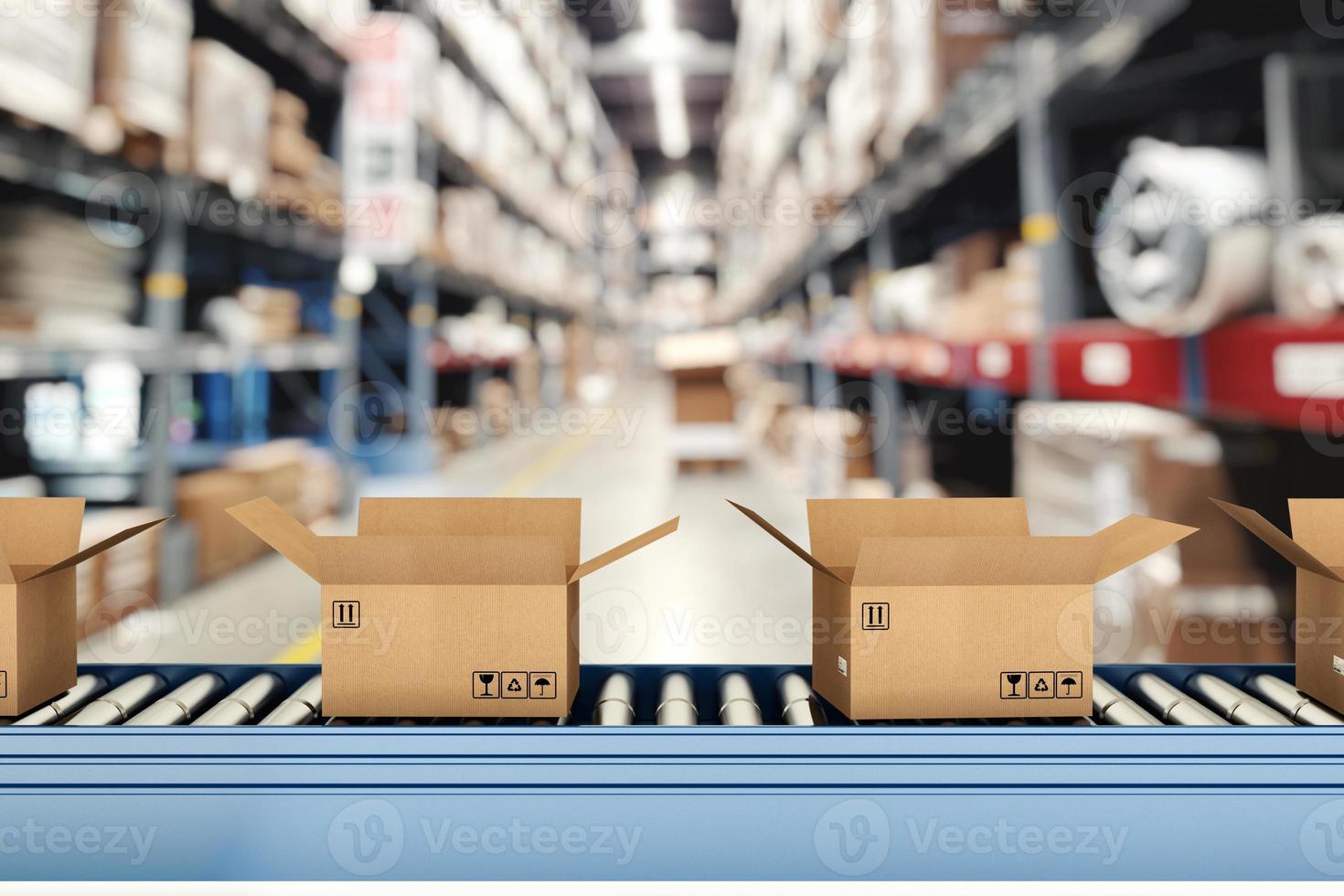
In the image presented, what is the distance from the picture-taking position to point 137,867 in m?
0.75

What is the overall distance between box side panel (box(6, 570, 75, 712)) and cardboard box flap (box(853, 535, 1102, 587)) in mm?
936

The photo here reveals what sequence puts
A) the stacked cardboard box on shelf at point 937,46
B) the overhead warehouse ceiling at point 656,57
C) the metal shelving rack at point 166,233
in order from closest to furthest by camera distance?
1. the metal shelving rack at point 166,233
2. the stacked cardboard box on shelf at point 937,46
3. the overhead warehouse ceiling at point 656,57

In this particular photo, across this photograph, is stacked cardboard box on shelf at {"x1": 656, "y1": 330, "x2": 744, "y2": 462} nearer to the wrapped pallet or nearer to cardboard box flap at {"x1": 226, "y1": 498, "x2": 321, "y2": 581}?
the wrapped pallet

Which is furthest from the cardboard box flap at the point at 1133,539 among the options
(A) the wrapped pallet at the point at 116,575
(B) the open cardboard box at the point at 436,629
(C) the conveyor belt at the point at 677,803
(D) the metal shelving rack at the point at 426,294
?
(D) the metal shelving rack at the point at 426,294

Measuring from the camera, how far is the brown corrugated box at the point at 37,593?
904 millimetres

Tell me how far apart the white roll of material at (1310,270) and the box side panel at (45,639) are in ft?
5.34

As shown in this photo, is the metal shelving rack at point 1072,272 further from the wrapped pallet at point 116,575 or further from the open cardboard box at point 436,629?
the wrapped pallet at point 116,575

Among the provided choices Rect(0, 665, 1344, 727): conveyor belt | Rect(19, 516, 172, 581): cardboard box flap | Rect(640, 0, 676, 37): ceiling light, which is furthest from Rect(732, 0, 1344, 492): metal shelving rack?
Rect(640, 0, 676, 37): ceiling light

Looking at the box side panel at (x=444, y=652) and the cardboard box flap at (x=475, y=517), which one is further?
the cardboard box flap at (x=475, y=517)

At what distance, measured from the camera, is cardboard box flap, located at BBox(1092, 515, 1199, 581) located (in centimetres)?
90

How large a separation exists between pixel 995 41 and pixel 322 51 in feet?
9.69

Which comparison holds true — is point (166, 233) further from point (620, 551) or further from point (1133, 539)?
point (1133, 539)

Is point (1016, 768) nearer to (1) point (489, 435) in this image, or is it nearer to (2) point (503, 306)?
(1) point (489, 435)

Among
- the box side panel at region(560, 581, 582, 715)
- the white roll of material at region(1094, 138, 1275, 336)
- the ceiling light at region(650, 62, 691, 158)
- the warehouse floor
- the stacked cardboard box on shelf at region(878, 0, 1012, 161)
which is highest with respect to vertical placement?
the ceiling light at region(650, 62, 691, 158)
